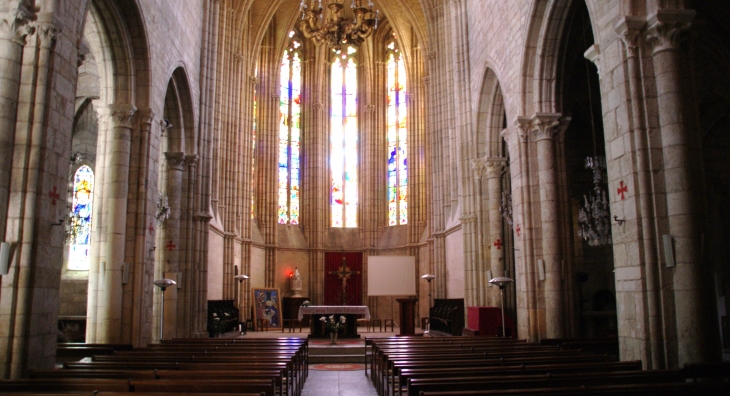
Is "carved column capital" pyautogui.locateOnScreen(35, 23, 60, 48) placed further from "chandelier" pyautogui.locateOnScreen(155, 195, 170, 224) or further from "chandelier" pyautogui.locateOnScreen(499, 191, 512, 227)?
"chandelier" pyautogui.locateOnScreen(499, 191, 512, 227)

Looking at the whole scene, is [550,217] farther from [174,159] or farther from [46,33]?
[174,159]

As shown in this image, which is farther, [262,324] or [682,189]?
[262,324]

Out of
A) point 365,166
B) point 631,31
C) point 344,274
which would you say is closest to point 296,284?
point 344,274

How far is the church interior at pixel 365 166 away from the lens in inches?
336

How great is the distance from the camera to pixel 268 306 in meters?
26.5

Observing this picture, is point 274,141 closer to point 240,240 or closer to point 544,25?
point 240,240

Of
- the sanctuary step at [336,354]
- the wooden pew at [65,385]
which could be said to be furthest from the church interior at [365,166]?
the sanctuary step at [336,354]

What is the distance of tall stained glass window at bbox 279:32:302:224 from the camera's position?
31656mm

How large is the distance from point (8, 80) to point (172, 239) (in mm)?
9291

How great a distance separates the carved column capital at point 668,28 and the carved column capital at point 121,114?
1042 centimetres

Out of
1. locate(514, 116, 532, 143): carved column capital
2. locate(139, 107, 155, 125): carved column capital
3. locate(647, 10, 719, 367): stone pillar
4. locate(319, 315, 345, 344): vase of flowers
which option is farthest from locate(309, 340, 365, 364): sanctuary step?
locate(647, 10, 719, 367): stone pillar

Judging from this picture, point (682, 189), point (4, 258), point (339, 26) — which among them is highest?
point (339, 26)

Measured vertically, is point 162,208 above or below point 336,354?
above

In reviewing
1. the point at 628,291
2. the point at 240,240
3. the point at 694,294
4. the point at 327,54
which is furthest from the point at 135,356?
the point at 327,54
